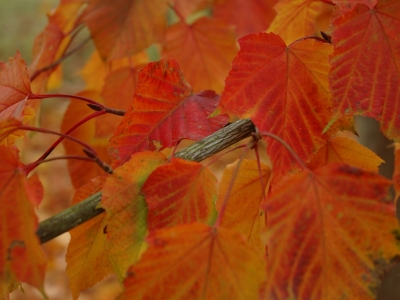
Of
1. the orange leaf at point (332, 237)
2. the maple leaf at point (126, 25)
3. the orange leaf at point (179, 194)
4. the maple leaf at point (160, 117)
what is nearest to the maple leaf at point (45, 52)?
the maple leaf at point (126, 25)

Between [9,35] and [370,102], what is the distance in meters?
4.61

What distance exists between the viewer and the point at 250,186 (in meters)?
0.54

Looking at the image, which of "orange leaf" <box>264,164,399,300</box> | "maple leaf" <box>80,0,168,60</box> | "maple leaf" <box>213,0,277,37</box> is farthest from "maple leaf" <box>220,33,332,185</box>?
"maple leaf" <box>213,0,277,37</box>

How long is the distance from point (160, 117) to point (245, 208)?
15cm

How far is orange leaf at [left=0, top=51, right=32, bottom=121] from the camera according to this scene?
521mm

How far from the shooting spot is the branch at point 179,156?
1.43 feet

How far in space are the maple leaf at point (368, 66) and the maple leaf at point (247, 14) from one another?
737mm

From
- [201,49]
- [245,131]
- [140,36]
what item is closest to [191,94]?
[245,131]

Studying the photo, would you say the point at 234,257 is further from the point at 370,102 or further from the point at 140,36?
the point at 140,36

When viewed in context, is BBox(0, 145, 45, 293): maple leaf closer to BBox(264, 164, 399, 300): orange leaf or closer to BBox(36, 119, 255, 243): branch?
BBox(36, 119, 255, 243): branch

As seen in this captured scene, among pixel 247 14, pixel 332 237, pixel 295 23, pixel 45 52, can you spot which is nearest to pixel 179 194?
pixel 332 237

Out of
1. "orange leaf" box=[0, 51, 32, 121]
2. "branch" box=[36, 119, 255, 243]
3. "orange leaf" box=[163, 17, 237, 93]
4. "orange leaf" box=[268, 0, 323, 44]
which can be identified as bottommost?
"branch" box=[36, 119, 255, 243]

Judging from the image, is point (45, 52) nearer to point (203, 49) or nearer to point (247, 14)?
point (203, 49)

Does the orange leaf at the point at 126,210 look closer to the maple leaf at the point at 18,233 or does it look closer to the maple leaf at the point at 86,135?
the maple leaf at the point at 18,233
